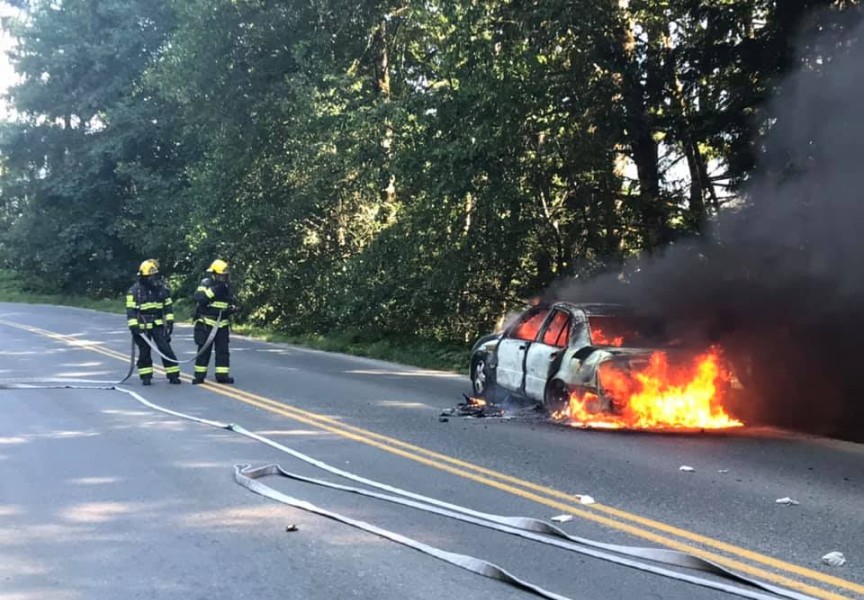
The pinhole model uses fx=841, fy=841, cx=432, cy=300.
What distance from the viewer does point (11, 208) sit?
51.1 m

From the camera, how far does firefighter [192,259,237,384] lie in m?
12.3

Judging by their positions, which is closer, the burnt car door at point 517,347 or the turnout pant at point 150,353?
the burnt car door at point 517,347

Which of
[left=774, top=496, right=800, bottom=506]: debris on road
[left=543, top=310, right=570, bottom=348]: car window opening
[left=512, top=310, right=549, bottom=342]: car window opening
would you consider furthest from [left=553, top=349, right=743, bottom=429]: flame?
[left=774, top=496, right=800, bottom=506]: debris on road

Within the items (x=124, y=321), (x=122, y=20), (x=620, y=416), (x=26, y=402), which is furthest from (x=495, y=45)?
(x=122, y=20)

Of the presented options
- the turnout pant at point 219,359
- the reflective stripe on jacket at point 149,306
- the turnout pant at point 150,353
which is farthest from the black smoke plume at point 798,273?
the reflective stripe on jacket at point 149,306

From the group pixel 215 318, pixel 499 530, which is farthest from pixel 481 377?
pixel 499 530

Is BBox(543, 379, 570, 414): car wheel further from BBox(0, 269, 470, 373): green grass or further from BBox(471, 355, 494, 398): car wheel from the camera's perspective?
BBox(0, 269, 470, 373): green grass

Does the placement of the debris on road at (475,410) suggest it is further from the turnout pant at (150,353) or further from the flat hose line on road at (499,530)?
the turnout pant at (150,353)

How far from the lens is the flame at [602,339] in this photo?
29.0ft

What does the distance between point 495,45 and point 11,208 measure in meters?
46.1

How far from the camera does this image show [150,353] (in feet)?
40.2

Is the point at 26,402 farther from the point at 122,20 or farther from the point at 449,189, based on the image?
the point at 122,20

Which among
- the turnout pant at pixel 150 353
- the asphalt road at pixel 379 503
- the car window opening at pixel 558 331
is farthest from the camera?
the turnout pant at pixel 150 353

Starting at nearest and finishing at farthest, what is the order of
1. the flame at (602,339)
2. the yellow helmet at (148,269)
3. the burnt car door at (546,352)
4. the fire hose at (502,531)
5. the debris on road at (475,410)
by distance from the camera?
the fire hose at (502,531)
the flame at (602,339)
the burnt car door at (546,352)
the debris on road at (475,410)
the yellow helmet at (148,269)
